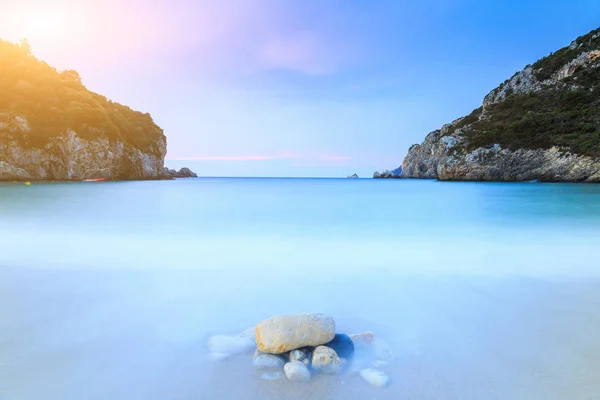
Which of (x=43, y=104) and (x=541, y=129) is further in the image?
(x=43, y=104)

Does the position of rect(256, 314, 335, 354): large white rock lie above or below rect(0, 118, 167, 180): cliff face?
below

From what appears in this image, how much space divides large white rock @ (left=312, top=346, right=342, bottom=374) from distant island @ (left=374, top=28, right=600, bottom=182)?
47.2m

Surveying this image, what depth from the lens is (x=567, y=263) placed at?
5.91m

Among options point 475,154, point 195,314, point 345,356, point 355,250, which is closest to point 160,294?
point 195,314

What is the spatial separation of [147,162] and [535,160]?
229 ft

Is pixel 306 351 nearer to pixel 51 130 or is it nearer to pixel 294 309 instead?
pixel 294 309

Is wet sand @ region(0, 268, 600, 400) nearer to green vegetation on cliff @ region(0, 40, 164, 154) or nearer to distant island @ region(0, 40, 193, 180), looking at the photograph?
distant island @ region(0, 40, 193, 180)

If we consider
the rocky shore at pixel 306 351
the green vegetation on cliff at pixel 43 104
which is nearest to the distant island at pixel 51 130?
the green vegetation on cliff at pixel 43 104

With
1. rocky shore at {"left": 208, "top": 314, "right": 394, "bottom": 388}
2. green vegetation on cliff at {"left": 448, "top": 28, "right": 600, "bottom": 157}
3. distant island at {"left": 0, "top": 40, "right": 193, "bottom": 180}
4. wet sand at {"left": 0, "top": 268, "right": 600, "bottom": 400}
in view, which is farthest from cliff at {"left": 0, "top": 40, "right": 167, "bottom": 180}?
rocky shore at {"left": 208, "top": 314, "right": 394, "bottom": 388}

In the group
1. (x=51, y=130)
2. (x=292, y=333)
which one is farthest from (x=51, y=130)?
(x=292, y=333)

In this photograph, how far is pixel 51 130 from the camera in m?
52.7

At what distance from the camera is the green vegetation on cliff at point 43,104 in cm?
5091

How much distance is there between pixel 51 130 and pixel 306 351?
64.7 meters

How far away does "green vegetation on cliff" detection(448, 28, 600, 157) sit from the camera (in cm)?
4262
